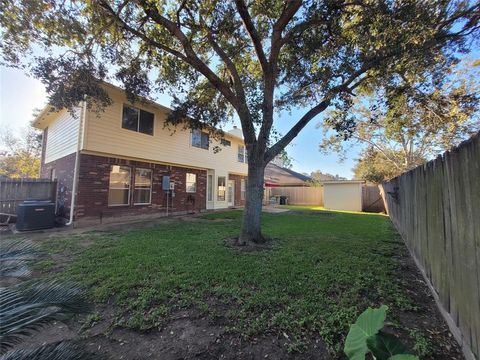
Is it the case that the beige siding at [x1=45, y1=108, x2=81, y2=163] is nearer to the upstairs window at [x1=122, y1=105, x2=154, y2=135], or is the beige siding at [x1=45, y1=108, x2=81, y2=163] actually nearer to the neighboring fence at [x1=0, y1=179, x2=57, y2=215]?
the neighboring fence at [x1=0, y1=179, x2=57, y2=215]

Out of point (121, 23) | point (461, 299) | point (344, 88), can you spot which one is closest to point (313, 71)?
point (344, 88)

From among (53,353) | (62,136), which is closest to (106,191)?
(62,136)

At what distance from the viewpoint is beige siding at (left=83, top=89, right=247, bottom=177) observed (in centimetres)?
935

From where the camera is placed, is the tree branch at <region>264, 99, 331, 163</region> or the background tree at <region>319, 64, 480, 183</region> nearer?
the tree branch at <region>264, 99, 331, 163</region>

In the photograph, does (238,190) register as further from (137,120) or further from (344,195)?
(137,120)

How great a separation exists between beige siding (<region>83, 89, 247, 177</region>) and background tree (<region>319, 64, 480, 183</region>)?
7.37 metres

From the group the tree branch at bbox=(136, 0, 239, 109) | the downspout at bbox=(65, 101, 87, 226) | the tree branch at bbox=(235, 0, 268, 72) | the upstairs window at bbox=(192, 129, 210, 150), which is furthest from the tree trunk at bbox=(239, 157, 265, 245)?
the upstairs window at bbox=(192, 129, 210, 150)

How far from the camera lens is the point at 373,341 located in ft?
5.45

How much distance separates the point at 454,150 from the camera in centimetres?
246

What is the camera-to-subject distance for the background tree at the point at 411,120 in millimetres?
7746

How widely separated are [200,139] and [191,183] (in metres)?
2.63

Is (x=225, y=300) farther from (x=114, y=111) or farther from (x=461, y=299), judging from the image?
(x=114, y=111)

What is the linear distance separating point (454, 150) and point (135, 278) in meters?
4.64

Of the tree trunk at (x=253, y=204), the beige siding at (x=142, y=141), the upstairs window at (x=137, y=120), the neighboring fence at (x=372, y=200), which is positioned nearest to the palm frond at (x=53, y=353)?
the tree trunk at (x=253, y=204)
